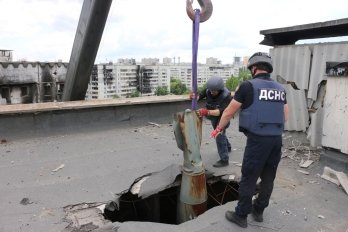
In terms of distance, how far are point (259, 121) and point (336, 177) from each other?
2.09 m

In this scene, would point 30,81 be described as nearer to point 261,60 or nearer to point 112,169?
point 112,169

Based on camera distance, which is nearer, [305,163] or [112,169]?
[112,169]

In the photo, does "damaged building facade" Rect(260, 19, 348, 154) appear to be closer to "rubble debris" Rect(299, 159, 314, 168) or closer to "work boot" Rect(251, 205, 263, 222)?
"rubble debris" Rect(299, 159, 314, 168)

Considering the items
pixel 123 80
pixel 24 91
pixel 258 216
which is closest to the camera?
pixel 258 216

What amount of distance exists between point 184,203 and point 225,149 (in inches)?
45.6

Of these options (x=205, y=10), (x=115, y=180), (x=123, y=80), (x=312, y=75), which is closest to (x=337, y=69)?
(x=312, y=75)

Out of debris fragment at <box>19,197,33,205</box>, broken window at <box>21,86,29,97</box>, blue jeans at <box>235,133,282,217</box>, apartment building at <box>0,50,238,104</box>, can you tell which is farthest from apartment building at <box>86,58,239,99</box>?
blue jeans at <box>235,133,282,217</box>

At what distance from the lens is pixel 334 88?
4.50 metres

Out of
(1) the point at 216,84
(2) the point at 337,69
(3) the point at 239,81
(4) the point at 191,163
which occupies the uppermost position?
(2) the point at 337,69

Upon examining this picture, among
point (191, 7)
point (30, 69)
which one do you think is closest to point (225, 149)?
point (191, 7)

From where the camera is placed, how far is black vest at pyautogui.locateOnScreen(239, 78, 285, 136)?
2.96m

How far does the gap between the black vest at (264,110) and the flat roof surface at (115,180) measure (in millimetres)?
993

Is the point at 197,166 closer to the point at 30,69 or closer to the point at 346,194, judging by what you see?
the point at 346,194

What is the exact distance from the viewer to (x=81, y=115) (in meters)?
6.67
